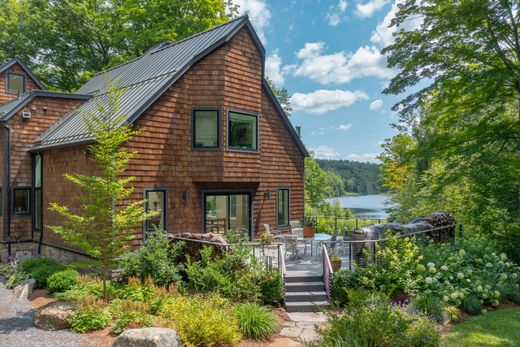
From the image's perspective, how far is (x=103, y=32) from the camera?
88.9 ft

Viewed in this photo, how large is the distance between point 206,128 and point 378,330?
8.60 metres

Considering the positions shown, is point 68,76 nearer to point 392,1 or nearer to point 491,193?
point 392,1

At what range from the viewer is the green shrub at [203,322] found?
6.46 metres

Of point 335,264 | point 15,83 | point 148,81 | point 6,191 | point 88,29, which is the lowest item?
point 335,264

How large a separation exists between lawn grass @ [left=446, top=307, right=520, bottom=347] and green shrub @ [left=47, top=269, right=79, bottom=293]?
28.7ft

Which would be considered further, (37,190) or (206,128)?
(37,190)

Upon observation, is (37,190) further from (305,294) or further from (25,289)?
(305,294)

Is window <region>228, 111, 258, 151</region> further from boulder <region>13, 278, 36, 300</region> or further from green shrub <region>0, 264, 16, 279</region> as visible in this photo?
green shrub <region>0, 264, 16, 279</region>

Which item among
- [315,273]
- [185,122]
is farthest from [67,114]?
[315,273]

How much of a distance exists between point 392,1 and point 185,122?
8.73 m

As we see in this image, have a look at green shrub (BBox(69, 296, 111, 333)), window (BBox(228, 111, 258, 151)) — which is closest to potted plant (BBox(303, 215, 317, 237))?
window (BBox(228, 111, 258, 151))

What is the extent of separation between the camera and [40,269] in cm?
1069

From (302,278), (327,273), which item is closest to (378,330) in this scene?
(327,273)

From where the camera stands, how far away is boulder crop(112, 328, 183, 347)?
5980 mm
